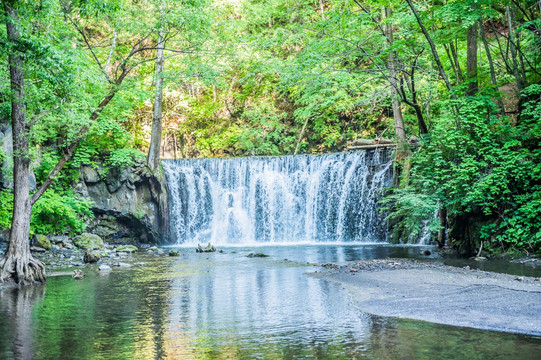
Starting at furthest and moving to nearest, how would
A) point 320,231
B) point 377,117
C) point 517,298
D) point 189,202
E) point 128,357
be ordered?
1. point 377,117
2. point 189,202
3. point 320,231
4. point 517,298
5. point 128,357

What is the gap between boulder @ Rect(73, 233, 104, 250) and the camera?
684 inches

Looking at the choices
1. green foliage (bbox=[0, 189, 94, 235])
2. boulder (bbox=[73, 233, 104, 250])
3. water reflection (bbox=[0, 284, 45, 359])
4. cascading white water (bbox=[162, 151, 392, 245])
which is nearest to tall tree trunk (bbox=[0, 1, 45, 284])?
water reflection (bbox=[0, 284, 45, 359])

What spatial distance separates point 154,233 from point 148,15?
430 inches

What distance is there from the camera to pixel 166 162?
2242cm

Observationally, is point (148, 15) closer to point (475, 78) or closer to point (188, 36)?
point (188, 36)

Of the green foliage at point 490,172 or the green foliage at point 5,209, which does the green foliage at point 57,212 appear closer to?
the green foliage at point 5,209

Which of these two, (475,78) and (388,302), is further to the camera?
(475,78)

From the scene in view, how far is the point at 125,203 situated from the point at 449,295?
16.3 metres

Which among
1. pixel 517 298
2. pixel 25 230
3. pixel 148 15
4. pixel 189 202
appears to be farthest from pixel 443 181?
pixel 189 202

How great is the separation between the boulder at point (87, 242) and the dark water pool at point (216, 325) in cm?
669

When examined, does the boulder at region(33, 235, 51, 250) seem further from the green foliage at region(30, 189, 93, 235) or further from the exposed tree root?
the exposed tree root

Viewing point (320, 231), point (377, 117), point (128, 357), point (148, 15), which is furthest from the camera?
point (377, 117)

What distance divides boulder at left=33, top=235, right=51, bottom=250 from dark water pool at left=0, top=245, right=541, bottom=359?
255 inches

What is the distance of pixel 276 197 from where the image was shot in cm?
2170
